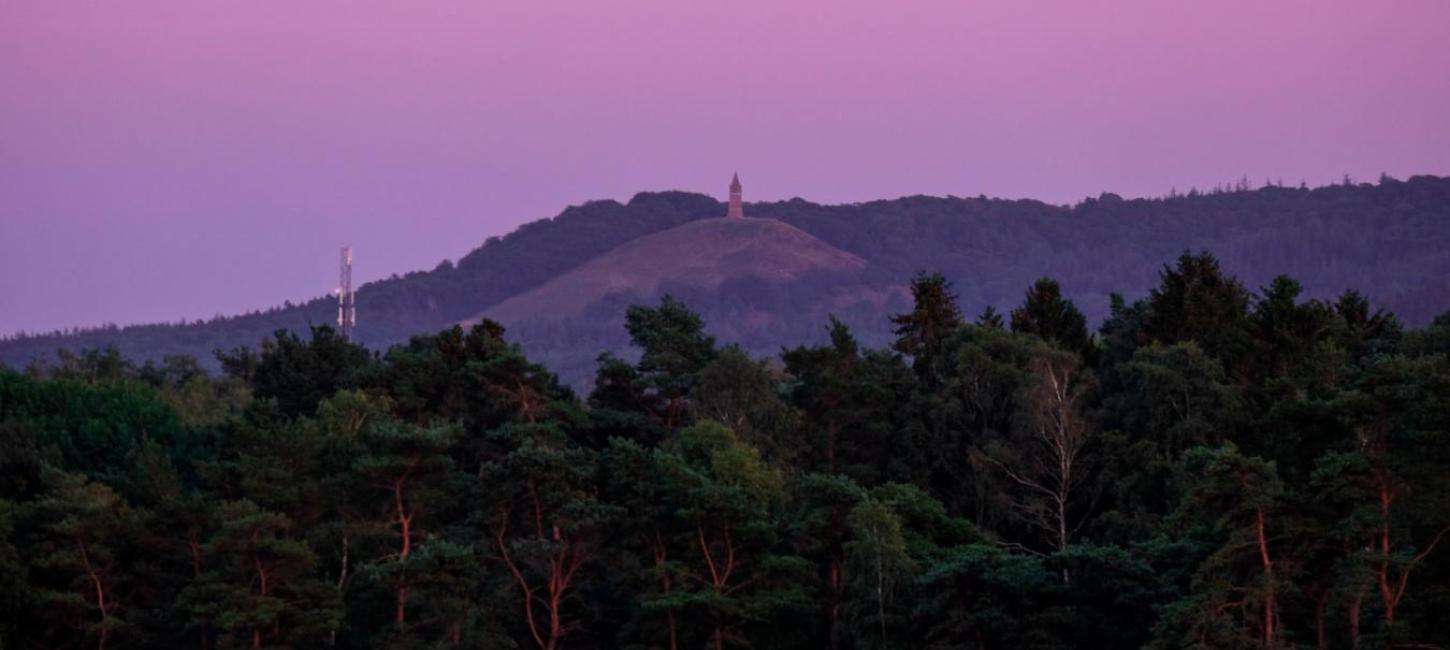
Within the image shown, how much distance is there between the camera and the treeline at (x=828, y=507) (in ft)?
115

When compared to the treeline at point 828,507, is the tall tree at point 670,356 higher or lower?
higher

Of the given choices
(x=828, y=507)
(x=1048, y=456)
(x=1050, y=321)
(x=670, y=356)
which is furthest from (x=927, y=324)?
(x=828, y=507)

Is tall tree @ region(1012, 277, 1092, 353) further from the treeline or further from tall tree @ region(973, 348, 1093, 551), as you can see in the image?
tall tree @ region(973, 348, 1093, 551)

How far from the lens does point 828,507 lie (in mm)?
43094

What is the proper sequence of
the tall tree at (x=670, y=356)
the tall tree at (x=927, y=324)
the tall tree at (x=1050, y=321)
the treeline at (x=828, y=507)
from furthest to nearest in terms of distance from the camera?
the tall tree at (x=1050, y=321)
the tall tree at (x=670, y=356)
the tall tree at (x=927, y=324)
the treeline at (x=828, y=507)

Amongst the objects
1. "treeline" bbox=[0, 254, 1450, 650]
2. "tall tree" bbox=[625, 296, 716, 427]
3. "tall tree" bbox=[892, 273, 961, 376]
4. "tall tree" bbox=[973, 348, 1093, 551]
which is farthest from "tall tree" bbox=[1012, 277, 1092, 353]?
"tall tree" bbox=[973, 348, 1093, 551]

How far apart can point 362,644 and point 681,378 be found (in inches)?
539

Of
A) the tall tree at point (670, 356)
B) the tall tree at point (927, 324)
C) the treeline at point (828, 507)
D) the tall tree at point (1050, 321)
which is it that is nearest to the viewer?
the treeline at point (828, 507)

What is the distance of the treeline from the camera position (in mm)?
35031

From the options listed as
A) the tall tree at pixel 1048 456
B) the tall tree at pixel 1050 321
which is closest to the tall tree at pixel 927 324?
the tall tree at pixel 1050 321

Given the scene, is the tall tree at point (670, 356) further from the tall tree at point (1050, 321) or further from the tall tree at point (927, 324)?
Answer: the tall tree at point (1050, 321)

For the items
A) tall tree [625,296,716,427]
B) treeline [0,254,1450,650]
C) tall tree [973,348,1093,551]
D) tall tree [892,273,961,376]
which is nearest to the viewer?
treeline [0,254,1450,650]

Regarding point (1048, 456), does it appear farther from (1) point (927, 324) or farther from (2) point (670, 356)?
(2) point (670, 356)

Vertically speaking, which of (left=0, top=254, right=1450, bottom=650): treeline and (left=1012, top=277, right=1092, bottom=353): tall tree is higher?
(left=1012, top=277, right=1092, bottom=353): tall tree
